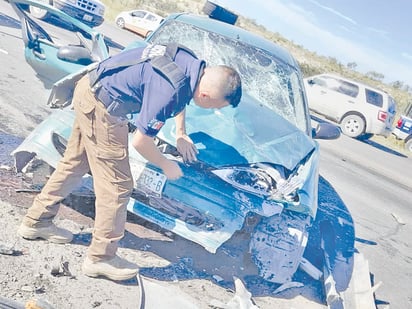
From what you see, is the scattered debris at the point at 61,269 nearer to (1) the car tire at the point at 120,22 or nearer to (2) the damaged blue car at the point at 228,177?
(2) the damaged blue car at the point at 228,177

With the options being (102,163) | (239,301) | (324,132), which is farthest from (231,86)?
(324,132)

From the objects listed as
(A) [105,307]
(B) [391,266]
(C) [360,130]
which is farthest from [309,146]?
(C) [360,130]

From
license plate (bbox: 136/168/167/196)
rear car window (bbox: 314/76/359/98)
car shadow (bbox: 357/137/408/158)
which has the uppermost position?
rear car window (bbox: 314/76/359/98)

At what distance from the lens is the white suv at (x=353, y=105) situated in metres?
14.9

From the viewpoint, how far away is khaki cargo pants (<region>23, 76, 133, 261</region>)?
2.86 m

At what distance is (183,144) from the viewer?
10.8 ft

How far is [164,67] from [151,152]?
0.53m

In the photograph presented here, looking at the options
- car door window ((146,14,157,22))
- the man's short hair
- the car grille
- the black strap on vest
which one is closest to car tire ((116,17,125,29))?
car door window ((146,14,157,22))

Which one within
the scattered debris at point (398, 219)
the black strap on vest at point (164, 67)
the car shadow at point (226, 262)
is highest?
the black strap on vest at point (164, 67)

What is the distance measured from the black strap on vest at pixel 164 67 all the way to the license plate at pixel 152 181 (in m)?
0.82

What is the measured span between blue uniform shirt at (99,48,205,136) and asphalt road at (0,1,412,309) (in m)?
2.42

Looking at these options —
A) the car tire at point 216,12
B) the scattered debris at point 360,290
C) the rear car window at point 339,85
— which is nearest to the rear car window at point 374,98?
the rear car window at point 339,85

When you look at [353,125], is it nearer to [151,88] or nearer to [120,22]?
[120,22]

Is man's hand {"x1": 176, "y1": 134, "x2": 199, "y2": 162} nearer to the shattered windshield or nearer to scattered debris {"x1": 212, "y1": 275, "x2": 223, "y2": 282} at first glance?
scattered debris {"x1": 212, "y1": 275, "x2": 223, "y2": 282}
